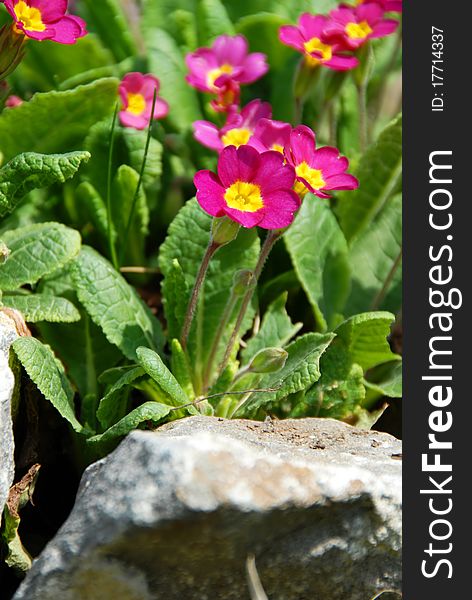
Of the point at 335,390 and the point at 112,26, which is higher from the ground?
the point at 112,26

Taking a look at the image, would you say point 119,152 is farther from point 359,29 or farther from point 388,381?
point 388,381

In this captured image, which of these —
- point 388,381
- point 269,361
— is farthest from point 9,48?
point 388,381

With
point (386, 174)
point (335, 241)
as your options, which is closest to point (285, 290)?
point (335, 241)

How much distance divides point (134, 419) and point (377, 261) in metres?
1.24

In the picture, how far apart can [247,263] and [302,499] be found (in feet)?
3.23

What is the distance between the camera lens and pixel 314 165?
2.35 metres

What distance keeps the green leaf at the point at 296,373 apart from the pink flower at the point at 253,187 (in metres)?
0.36

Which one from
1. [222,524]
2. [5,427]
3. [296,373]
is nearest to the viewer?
[222,524]

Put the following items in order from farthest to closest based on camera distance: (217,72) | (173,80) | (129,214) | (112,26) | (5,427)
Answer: (112,26) < (173,80) < (217,72) < (129,214) < (5,427)

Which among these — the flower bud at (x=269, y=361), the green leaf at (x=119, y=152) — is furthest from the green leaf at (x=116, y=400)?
the green leaf at (x=119, y=152)

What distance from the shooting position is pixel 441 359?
2355 mm

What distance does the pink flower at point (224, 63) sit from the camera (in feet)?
10.2

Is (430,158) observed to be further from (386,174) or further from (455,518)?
(455,518)

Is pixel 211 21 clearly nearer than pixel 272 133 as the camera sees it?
No
